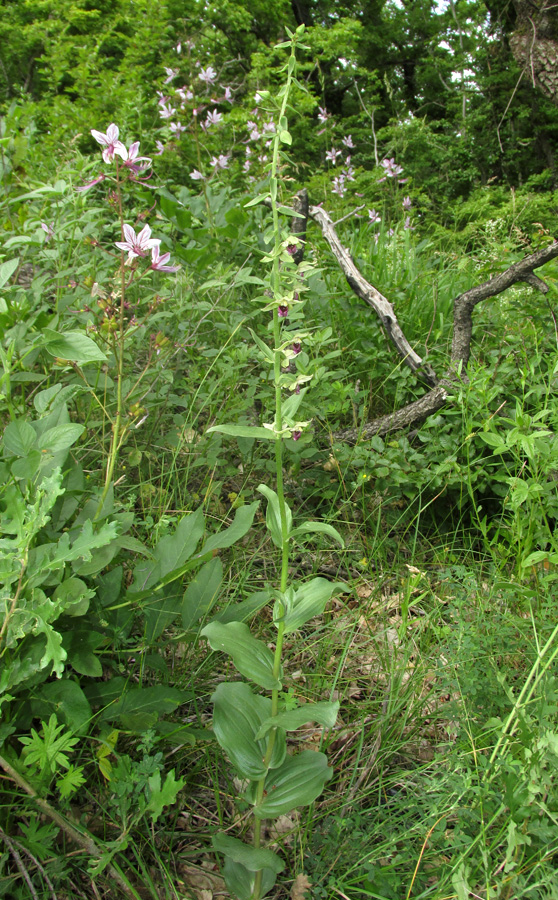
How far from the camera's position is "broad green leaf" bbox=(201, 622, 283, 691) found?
114 cm

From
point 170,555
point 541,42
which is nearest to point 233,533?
point 170,555

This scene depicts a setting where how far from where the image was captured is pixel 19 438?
134 cm

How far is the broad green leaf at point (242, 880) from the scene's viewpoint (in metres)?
1.18

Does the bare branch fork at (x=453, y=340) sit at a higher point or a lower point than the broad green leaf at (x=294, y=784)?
higher

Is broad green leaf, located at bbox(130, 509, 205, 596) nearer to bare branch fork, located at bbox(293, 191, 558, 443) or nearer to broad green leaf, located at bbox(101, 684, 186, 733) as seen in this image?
broad green leaf, located at bbox(101, 684, 186, 733)

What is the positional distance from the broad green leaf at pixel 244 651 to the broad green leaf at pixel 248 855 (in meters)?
0.30

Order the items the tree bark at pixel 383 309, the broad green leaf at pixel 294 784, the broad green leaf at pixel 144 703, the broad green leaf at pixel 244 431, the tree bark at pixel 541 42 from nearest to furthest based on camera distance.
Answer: the broad green leaf at pixel 244 431 → the broad green leaf at pixel 294 784 → the broad green leaf at pixel 144 703 → the tree bark at pixel 383 309 → the tree bark at pixel 541 42

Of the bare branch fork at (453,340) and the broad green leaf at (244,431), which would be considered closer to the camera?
the broad green leaf at (244,431)

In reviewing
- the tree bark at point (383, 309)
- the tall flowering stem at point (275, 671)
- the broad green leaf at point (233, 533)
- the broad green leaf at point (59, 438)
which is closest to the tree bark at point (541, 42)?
the tree bark at point (383, 309)

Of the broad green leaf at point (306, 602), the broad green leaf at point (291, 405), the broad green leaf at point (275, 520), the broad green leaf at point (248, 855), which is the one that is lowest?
the broad green leaf at point (248, 855)

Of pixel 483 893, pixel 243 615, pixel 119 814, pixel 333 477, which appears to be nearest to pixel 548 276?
pixel 333 477

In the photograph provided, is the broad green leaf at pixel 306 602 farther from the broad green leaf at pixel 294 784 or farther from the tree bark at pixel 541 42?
the tree bark at pixel 541 42

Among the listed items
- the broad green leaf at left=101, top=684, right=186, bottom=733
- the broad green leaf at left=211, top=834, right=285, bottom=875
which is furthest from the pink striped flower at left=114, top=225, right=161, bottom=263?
the broad green leaf at left=211, top=834, right=285, bottom=875

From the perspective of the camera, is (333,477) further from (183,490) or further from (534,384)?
(534,384)
